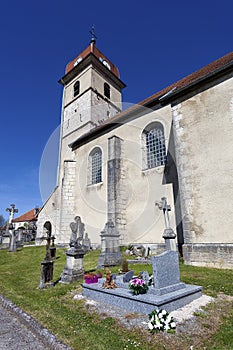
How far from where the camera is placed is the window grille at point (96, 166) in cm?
1529

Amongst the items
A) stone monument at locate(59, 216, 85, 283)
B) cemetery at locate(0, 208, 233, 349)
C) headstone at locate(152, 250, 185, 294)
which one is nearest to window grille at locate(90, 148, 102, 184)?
stone monument at locate(59, 216, 85, 283)

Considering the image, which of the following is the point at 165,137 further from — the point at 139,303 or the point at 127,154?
the point at 139,303

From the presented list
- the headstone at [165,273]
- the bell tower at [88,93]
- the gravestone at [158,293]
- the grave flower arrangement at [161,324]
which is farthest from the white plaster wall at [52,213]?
the grave flower arrangement at [161,324]

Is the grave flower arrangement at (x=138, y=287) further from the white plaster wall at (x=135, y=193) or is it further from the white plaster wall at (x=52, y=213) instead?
the white plaster wall at (x=52, y=213)

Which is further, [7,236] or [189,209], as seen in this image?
[7,236]

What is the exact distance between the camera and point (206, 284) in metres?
5.17

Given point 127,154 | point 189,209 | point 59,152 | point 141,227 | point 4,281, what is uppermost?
point 59,152

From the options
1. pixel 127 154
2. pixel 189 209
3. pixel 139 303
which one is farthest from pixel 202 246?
pixel 127 154

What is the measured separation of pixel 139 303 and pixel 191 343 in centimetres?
113

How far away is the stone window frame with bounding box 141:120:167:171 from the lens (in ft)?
38.4

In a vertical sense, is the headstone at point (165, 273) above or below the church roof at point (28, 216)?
below

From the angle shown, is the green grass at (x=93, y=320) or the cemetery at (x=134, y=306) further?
the cemetery at (x=134, y=306)

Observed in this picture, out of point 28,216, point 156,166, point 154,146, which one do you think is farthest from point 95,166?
point 28,216

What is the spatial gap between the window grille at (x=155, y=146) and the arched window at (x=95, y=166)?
4171mm
